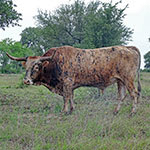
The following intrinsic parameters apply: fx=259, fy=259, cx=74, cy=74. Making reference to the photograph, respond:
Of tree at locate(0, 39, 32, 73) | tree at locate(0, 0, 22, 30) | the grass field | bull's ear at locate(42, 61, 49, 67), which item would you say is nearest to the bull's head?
bull's ear at locate(42, 61, 49, 67)

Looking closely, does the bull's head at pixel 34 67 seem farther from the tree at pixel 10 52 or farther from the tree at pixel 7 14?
the tree at pixel 10 52

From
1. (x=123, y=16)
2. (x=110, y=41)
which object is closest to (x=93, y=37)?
(x=110, y=41)

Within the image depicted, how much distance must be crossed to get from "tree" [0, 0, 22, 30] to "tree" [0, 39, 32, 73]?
102 ft

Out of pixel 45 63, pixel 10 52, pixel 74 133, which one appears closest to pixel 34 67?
pixel 45 63

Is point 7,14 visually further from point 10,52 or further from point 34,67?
point 10,52

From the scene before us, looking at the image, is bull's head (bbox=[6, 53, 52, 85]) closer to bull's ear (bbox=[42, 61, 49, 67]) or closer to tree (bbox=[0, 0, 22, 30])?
bull's ear (bbox=[42, 61, 49, 67])

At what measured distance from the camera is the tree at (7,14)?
9.43 meters

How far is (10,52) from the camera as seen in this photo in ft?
150

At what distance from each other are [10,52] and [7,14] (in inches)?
1465

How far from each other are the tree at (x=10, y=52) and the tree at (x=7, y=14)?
31.1 m

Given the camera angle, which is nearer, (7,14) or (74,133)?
(74,133)

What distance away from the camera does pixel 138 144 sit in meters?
4.01

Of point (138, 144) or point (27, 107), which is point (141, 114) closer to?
point (138, 144)

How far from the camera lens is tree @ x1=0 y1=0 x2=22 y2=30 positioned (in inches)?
371
